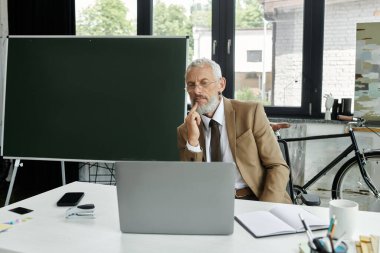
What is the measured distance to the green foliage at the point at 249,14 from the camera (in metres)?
3.54

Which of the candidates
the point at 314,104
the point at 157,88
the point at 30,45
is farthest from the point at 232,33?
the point at 30,45

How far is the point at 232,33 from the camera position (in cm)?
364

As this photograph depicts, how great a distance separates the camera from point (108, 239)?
1188 millimetres

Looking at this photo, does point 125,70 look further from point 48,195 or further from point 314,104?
point 314,104

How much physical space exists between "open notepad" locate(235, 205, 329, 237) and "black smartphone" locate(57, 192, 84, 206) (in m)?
0.61

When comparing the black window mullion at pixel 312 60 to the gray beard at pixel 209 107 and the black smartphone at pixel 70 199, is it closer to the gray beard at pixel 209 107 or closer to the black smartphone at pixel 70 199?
the gray beard at pixel 209 107

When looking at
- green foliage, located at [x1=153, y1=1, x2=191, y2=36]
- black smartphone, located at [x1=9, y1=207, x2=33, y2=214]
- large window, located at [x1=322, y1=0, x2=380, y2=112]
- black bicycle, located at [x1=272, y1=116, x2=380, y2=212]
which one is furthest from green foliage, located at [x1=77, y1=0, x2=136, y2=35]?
black smartphone, located at [x1=9, y1=207, x2=33, y2=214]

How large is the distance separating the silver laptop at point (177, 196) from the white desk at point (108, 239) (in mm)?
35

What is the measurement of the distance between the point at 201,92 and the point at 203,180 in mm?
885

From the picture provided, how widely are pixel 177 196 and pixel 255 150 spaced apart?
89cm

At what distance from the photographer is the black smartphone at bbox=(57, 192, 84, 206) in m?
1.50

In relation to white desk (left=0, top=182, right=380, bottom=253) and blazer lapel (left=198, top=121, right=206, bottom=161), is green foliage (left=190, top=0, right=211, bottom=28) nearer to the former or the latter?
blazer lapel (left=198, top=121, right=206, bottom=161)

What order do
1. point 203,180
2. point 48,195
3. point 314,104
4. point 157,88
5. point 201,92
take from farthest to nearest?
1. point 314,104
2. point 157,88
3. point 201,92
4. point 48,195
5. point 203,180

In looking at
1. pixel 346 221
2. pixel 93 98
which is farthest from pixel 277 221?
pixel 93 98
